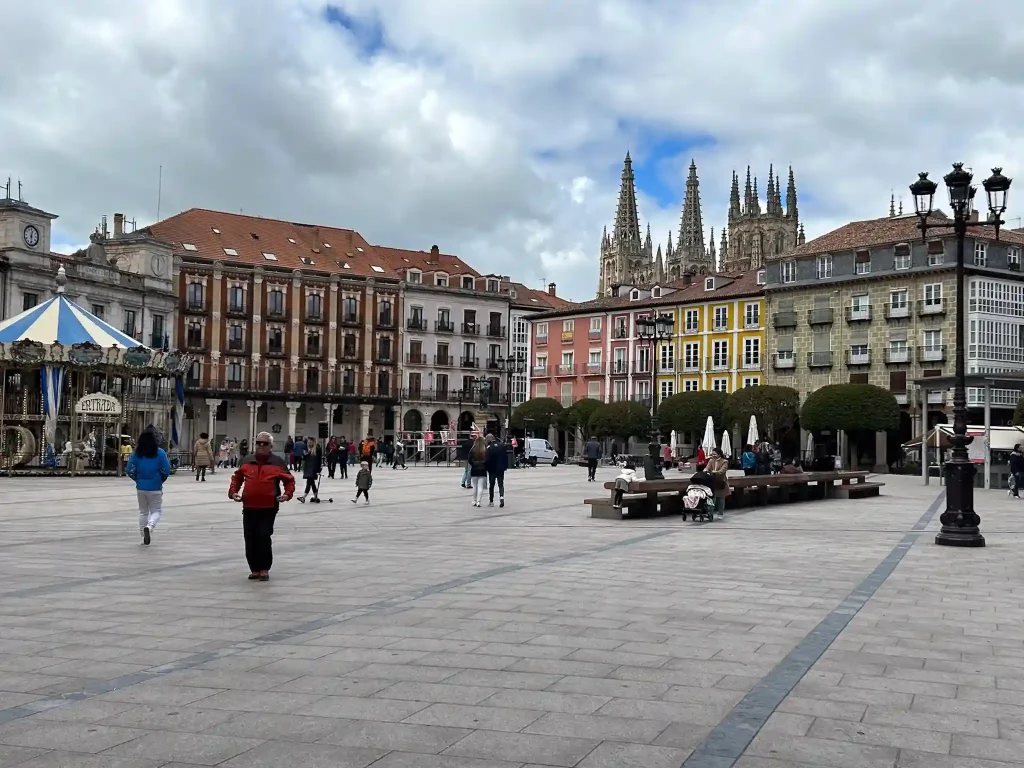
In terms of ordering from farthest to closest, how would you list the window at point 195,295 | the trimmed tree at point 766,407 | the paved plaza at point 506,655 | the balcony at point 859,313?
the window at point 195,295
the balcony at point 859,313
the trimmed tree at point 766,407
the paved plaza at point 506,655

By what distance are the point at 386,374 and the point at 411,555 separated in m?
67.9

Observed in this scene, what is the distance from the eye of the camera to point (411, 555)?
13711mm

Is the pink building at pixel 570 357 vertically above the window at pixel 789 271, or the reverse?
the window at pixel 789 271

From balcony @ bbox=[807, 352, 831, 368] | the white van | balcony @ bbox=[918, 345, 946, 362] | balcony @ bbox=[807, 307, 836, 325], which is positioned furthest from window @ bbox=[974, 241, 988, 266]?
the white van

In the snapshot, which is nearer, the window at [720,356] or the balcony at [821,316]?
the balcony at [821,316]

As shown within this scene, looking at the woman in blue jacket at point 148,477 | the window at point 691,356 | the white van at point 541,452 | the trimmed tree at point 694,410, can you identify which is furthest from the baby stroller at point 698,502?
the window at point 691,356

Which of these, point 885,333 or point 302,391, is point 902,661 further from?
point 302,391

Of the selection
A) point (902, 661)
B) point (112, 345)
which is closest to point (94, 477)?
point (112, 345)

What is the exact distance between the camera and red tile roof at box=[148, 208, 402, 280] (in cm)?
7344

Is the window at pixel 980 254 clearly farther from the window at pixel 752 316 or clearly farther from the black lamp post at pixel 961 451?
the black lamp post at pixel 961 451

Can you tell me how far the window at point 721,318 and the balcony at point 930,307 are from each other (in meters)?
14.3

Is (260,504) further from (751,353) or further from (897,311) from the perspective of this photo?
(751,353)

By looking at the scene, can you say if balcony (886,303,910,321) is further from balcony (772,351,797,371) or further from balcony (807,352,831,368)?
balcony (772,351,797,371)

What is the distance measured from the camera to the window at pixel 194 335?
236 feet
